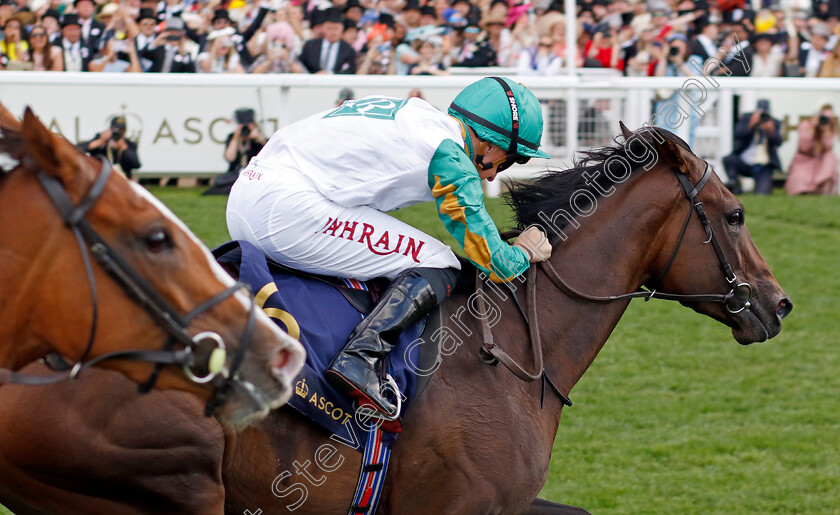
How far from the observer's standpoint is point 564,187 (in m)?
3.95

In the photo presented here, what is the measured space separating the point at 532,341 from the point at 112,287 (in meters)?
1.73

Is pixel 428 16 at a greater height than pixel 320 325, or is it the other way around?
pixel 320 325

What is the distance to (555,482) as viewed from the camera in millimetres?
5246

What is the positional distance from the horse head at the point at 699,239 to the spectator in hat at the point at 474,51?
300 inches

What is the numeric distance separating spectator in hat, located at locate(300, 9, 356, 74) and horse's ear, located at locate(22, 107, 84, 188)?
8556mm

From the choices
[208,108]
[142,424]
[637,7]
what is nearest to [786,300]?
[142,424]

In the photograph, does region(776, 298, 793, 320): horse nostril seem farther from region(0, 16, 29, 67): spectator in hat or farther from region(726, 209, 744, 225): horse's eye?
region(0, 16, 29, 67): spectator in hat

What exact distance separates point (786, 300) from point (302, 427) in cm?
201

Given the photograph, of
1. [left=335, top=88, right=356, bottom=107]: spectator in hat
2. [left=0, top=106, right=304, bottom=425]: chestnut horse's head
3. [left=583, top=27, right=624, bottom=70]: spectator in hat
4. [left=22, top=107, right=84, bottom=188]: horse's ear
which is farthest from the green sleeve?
[left=583, top=27, right=624, bottom=70]: spectator in hat

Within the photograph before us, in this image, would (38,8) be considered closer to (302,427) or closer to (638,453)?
(638,453)

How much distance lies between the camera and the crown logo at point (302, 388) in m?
3.19

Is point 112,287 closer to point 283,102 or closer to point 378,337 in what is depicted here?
point 378,337

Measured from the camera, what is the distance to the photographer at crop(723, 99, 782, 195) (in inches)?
421

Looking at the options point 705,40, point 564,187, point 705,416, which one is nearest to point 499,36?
point 705,40
